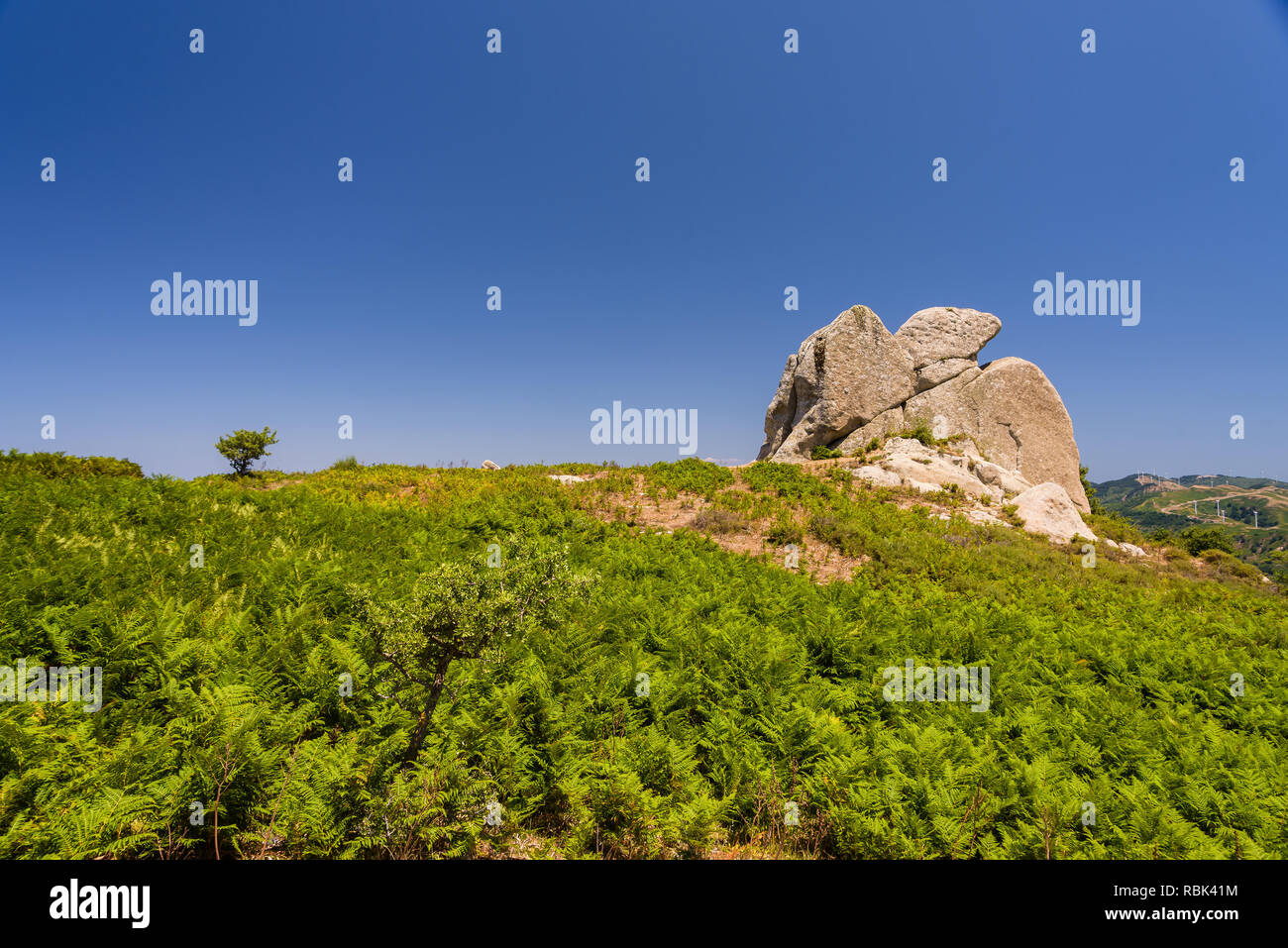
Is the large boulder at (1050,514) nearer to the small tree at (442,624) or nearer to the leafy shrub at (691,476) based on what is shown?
the leafy shrub at (691,476)

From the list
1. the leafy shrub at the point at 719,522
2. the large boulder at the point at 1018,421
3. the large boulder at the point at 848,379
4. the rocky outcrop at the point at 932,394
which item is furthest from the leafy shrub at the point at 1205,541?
the leafy shrub at the point at 719,522

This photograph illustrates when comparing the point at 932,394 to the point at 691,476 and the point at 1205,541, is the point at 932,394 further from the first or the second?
the point at 691,476

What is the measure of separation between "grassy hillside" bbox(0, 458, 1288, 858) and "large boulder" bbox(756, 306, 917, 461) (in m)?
18.2

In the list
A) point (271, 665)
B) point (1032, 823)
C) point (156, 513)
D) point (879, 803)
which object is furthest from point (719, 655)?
point (156, 513)

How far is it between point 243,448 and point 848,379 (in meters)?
31.2

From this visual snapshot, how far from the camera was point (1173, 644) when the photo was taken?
9445mm

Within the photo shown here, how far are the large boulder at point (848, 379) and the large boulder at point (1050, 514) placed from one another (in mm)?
9524

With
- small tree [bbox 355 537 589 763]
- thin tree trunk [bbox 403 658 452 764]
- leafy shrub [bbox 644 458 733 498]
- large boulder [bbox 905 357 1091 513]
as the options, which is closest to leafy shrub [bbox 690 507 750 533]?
leafy shrub [bbox 644 458 733 498]

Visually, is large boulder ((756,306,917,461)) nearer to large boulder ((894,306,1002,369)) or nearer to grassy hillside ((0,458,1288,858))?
large boulder ((894,306,1002,369))

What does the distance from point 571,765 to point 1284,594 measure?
2475 cm

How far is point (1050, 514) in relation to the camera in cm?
2044

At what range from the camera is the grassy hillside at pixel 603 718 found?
12.0 ft

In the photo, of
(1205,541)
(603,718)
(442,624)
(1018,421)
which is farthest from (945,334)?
(442,624)
